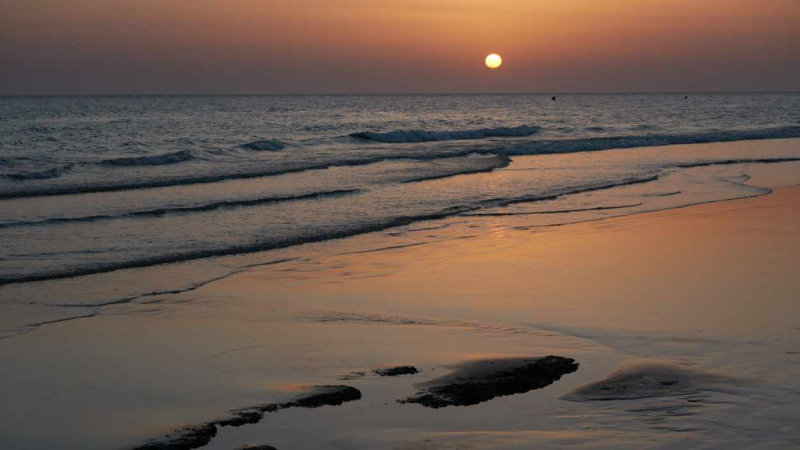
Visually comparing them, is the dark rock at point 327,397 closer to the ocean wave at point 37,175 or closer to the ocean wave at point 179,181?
the ocean wave at point 179,181

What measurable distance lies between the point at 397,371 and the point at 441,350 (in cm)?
66

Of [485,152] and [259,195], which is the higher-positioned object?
[485,152]

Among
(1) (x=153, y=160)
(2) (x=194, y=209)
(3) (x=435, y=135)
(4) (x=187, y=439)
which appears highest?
(3) (x=435, y=135)

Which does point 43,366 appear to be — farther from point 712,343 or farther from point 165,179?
point 165,179

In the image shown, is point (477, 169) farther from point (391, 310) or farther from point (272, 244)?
point (391, 310)

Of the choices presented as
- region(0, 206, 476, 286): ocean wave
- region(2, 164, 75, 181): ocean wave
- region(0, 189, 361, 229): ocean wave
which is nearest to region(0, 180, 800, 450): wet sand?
region(0, 206, 476, 286): ocean wave

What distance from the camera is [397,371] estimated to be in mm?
6121

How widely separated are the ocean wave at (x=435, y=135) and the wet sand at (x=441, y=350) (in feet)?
102

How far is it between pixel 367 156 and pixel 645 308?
21.6 m

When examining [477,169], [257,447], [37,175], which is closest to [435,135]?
[477,169]

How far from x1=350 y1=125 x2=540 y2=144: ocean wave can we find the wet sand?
102 feet

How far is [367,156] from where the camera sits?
95.0ft

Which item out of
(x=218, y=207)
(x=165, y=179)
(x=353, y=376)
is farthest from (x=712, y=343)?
(x=165, y=179)

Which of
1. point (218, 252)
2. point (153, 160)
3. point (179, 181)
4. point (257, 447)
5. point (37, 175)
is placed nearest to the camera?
point (257, 447)
